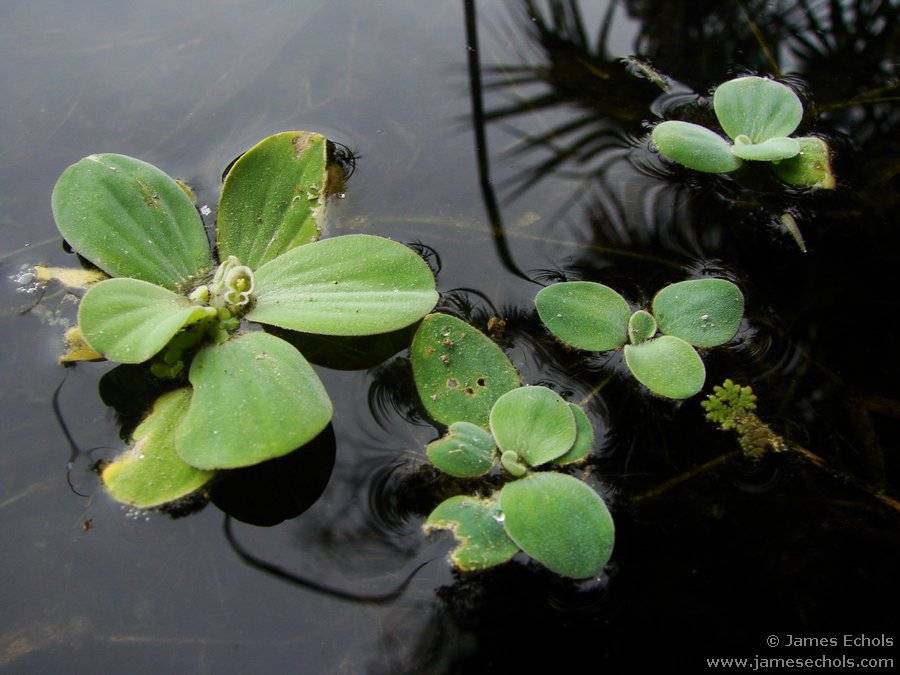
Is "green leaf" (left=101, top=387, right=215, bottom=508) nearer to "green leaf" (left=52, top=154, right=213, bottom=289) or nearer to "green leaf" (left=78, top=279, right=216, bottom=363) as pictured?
"green leaf" (left=78, top=279, right=216, bottom=363)

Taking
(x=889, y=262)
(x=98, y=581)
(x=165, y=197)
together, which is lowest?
(x=98, y=581)

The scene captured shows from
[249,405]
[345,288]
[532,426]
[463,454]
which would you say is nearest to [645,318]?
[532,426]

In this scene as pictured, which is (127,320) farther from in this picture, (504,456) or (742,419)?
(742,419)

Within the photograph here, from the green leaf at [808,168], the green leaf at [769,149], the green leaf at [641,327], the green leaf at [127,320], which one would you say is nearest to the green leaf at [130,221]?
the green leaf at [127,320]

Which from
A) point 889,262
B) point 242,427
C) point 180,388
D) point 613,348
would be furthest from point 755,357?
point 180,388

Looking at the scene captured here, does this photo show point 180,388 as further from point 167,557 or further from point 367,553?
point 367,553

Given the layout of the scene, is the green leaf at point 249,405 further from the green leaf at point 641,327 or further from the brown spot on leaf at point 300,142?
the green leaf at point 641,327
